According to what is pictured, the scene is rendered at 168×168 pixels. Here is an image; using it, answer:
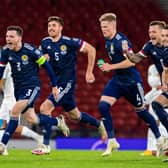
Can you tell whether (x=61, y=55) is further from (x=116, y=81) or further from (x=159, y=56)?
(x=159, y=56)

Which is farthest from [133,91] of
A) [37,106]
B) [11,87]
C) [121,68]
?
[37,106]

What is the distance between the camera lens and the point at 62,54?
1243 centimetres

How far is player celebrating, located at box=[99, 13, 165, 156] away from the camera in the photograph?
11.6 metres

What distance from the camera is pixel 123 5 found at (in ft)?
81.8

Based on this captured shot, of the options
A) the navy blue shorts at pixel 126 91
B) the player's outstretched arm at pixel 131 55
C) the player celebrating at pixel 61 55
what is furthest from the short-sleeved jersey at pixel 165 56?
the player celebrating at pixel 61 55

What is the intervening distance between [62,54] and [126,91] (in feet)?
4.15

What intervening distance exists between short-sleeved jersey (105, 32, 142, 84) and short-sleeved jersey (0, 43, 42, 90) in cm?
110

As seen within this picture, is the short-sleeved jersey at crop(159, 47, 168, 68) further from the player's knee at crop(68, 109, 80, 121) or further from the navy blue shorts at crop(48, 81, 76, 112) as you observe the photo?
the player's knee at crop(68, 109, 80, 121)

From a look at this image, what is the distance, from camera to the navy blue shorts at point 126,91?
1179cm

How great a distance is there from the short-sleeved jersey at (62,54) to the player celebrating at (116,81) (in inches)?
33.2

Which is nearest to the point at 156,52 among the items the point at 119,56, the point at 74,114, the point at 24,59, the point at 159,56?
the point at 159,56

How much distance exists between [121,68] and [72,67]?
1.27m

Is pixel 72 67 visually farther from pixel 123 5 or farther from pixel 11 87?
pixel 123 5

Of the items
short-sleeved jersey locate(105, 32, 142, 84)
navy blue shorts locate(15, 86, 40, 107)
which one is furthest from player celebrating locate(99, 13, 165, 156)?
navy blue shorts locate(15, 86, 40, 107)
